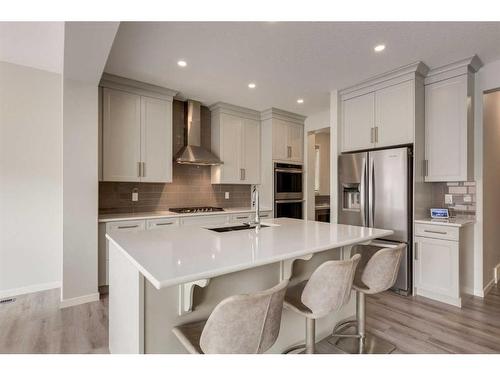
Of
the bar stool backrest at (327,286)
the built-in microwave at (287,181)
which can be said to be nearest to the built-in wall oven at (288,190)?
the built-in microwave at (287,181)

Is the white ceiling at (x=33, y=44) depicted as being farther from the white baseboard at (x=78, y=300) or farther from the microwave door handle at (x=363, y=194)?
the microwave door handle at (x=363, y=194)

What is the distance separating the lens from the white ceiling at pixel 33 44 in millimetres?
2375

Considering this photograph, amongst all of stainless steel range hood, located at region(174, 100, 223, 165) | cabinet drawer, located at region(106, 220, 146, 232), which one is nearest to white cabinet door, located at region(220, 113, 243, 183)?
stainless steel range hood, located at region(174, 100, 223, 165)

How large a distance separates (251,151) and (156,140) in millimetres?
1700

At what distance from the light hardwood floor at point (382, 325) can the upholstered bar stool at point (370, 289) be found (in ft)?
0.43

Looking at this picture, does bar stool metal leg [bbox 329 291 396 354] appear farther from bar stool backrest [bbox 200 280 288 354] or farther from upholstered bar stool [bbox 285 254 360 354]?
bar stool backrest [bbox 200 280 288 354]

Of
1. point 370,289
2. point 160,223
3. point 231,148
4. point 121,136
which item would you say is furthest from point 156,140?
point 370,289

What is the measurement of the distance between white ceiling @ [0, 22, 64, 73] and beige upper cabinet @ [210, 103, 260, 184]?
2183 millimetres

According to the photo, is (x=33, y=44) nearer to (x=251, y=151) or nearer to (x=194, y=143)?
(x=194, y=143)

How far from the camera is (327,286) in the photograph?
4.89 ft

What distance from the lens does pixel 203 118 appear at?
4562 millimetres
